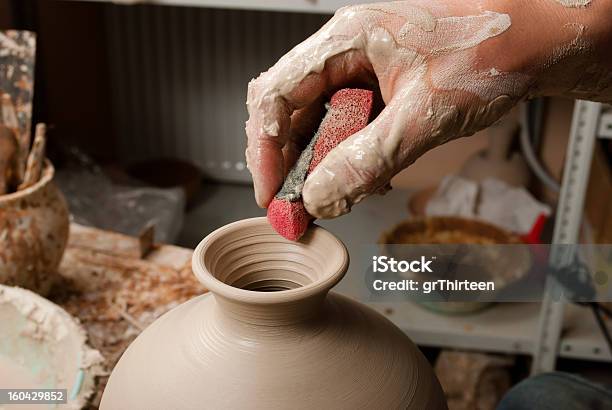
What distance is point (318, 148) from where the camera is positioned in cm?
77

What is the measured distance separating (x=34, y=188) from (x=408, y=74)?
744mm

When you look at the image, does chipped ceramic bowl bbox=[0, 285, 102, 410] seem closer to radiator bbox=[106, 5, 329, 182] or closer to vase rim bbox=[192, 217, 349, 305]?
vase rim bbox=[192, 217, 349, 305]

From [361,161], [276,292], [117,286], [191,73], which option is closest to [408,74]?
[361,161]

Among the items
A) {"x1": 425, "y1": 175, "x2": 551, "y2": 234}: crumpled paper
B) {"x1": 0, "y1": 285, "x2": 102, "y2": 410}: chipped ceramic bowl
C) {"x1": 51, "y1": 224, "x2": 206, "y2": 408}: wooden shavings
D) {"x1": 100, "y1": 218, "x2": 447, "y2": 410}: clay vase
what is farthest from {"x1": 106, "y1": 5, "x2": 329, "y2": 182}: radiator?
{"x1": 100, "y1": 218, "x2": 447, "y2": 410}: clay vase

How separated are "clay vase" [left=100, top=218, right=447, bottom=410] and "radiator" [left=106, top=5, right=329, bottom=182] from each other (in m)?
1.72

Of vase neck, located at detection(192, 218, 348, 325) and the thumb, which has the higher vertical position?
the thumb

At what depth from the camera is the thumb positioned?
2.38ft

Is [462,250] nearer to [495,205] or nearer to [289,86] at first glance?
[495,205]

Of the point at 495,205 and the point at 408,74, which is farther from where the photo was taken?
the point at 495,205

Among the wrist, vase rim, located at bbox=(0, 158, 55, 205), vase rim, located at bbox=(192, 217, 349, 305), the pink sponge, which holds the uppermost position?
the wrist

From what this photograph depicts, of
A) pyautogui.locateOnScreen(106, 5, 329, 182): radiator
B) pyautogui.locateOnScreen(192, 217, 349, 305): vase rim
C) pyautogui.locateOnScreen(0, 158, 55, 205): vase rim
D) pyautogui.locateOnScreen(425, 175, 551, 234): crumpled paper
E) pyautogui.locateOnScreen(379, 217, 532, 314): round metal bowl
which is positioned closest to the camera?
pyautogui.locateOnScreen(192, 217, 349, 305): vase rim

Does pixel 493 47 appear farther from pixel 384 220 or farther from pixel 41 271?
pixel 384 220

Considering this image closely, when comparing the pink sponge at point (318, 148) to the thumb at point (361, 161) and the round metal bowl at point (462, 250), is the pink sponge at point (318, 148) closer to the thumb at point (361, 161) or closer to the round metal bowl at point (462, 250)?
the thumb at point (361, 161)

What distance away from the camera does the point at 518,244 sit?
6.05 ft
